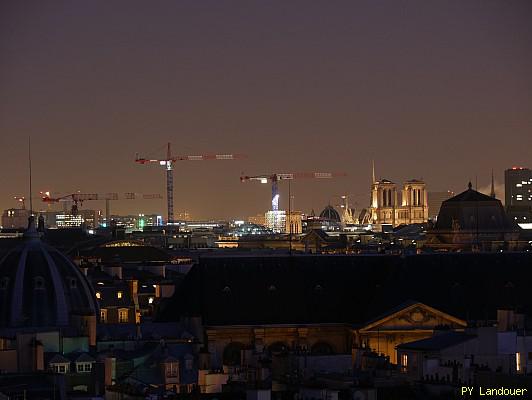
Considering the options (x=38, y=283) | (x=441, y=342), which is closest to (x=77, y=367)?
(x=441, y=342)

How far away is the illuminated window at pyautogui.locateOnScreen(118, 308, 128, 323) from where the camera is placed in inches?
4744

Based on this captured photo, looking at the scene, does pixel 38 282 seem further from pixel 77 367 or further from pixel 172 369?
pixel 77 367

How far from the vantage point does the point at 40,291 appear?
337ft

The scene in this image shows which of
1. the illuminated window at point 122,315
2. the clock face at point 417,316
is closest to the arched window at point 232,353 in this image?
the clock face at point 417,316

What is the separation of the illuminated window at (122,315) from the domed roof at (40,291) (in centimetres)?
1450

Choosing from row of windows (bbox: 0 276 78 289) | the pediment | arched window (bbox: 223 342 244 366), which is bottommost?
arched window (bbox: 223 342 244 366)

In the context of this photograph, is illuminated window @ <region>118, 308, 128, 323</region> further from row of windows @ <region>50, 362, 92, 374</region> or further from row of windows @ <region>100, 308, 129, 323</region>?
row of windows @ <region>50, 362, 92, 374</region>

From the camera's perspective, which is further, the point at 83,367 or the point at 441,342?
the point at 83,367

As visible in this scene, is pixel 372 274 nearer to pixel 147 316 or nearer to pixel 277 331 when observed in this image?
pixel 277 331

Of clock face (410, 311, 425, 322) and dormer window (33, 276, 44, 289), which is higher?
dormer window (33, 276, 44, 289)

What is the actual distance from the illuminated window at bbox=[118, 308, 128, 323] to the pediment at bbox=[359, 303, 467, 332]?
57.9 feet

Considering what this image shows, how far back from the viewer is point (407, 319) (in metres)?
105

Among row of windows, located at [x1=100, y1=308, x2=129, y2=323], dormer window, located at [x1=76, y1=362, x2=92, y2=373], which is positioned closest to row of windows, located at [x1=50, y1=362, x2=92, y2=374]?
dormer window, located at [x1=76, y1=362, x2=92, y2=373]

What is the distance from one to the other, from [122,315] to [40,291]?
1930 centimetres
